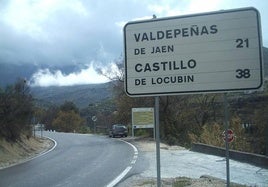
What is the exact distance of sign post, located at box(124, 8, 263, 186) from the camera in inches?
215

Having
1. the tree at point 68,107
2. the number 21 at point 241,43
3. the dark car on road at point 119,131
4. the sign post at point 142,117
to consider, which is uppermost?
the tree at point 68,107

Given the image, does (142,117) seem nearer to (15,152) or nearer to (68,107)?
(15,152)

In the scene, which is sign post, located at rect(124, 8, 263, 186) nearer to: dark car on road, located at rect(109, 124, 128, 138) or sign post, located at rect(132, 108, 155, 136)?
sign post, located at rect(132, 108, 155, 136)

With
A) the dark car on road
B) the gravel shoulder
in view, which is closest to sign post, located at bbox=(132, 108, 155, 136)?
the dark car on road

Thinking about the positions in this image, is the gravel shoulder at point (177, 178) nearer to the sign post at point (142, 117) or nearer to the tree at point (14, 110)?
the tree at point (14, 110)

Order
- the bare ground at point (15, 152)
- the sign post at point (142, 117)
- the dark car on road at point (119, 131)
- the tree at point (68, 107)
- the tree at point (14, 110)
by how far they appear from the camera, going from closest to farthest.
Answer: the bare ground at point (15, 152) < the tree at point (14, 110) < the sign post at point (142, 117) < the dark car on road at point (119, 131) < the tree at point (68, 107)

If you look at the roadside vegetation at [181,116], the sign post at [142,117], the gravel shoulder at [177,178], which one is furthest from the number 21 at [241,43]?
the sign post at [142,117]

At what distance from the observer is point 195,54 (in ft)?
18.5

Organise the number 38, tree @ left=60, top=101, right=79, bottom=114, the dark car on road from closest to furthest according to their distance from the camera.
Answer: the number 38 → the dark car on road → tree @ left=60, top=101, right=79, bottom=114

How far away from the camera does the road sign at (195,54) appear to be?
17.9ft

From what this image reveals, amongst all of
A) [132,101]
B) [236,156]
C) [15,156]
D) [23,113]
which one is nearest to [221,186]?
[236,156]

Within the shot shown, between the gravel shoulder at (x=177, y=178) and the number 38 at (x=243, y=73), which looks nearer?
the number 38 at (x=243, y=73)

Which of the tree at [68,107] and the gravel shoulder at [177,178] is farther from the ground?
the tree at [68,107]

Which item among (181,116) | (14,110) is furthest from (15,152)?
(181,116)
